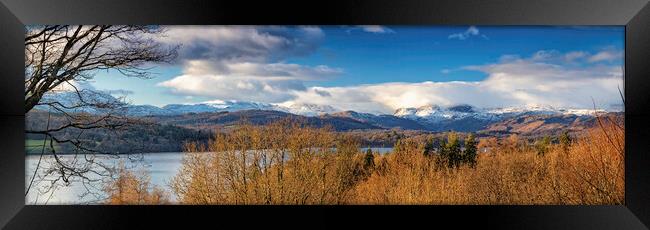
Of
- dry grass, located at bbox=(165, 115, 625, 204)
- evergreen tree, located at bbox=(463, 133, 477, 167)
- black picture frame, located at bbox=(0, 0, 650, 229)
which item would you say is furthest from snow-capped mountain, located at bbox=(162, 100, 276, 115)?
evergreen tree, located at bbox=(463, 133, 477, 167)

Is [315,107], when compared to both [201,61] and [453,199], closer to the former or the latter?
[201,61]

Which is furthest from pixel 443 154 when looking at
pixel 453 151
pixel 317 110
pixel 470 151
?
pixel 317 110

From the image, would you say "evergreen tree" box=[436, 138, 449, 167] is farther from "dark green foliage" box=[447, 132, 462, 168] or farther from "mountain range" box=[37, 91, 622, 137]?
"mountain range" box=[37, 91, 622, 137]

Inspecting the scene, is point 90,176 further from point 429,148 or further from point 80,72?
point 429,148

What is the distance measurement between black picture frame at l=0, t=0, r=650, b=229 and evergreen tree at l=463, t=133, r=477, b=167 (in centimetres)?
314

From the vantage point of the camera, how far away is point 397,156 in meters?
8.52

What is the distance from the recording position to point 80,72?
6203mm

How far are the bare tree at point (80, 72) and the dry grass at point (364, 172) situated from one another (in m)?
1.15

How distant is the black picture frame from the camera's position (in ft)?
14.1

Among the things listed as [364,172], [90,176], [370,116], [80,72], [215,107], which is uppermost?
[80,72]

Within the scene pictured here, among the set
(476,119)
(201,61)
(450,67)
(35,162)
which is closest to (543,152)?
(476,119)

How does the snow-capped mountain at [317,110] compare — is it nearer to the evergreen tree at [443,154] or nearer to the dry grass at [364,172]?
the dry grass at [364,172]

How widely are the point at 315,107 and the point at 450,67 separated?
1780mm
